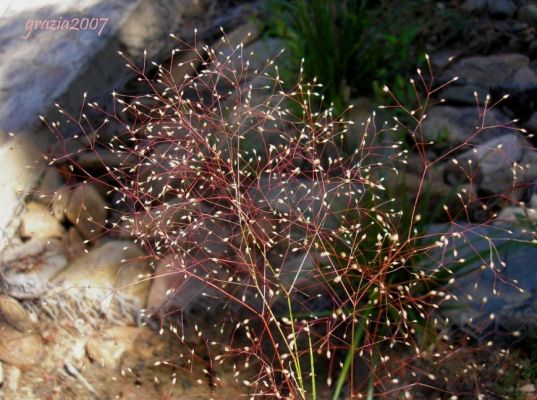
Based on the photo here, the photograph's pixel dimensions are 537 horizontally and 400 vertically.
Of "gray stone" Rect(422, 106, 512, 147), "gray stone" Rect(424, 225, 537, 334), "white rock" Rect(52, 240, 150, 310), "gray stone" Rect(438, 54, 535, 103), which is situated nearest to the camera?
"gray stone" Rect(424, 225, 537, 334)

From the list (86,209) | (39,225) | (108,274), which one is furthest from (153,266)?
(39,225)

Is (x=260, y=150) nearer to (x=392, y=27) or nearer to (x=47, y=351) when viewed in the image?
(x=392, y=27)

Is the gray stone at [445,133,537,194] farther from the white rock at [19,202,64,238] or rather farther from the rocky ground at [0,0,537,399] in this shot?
the white rock at [19,202,64,238]

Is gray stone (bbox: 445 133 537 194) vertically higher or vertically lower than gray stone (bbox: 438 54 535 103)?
lower

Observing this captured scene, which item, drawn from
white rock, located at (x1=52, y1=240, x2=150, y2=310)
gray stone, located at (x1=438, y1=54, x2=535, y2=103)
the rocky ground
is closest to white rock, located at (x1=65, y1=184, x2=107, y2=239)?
the rocky ground

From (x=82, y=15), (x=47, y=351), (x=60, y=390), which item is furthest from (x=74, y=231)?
(x=82, y=15)
